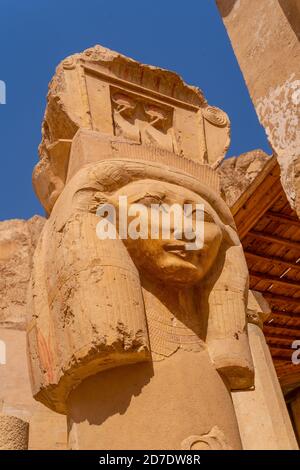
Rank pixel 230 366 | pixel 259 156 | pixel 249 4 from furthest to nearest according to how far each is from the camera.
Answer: pixel 259 156 → pixel 249 4 → pixel 230 366

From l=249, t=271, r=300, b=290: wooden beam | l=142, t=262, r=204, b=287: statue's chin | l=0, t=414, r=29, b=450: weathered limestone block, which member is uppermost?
l=249, t=271, r=300, b=290: wooden beam

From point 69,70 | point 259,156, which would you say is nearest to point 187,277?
point 69,70

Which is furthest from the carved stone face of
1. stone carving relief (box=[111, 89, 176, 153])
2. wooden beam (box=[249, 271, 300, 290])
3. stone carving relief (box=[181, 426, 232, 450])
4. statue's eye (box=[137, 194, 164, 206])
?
wooden beam (box=[249, 271, 300, 290])

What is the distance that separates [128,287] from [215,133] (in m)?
1.66

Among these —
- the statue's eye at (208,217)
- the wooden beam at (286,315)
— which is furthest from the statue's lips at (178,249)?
the wooden beam at (286,315)

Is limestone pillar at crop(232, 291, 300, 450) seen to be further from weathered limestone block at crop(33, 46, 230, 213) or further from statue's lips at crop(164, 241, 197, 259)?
statue's lips at crop(164, 241, 197, 259)

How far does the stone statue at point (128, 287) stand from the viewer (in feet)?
9.03

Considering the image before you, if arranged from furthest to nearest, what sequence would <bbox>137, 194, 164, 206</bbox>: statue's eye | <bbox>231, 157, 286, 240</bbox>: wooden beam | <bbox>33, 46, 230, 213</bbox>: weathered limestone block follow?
<bbox>231, 157, 286, 240</bbox>: wooden beam, <bbox>33, 46, 230, 213</bbox>: weathered limestone block, <bbox>137, 194, 164, 206</bbox>: statue's eye

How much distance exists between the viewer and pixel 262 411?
4551mm

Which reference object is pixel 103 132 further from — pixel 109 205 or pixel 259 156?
pixel 259 156

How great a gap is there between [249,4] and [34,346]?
258 centimetres

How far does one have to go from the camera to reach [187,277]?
318 centimetres

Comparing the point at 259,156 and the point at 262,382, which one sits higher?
the point at 259,156

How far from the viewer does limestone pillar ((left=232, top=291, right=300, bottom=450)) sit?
438cm
